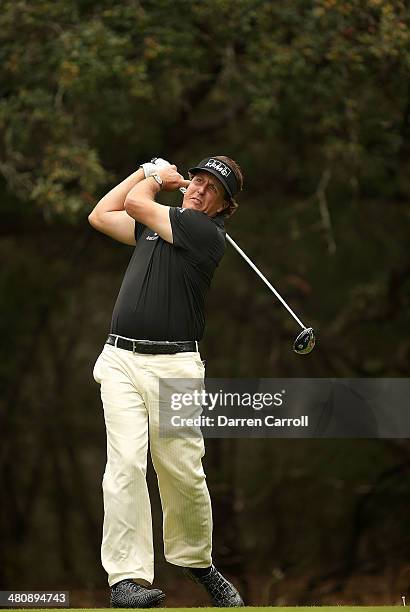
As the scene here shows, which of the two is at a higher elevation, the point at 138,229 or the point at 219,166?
the point at 219,166

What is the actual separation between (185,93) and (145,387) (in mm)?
6028

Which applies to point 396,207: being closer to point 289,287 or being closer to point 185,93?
point 289,287

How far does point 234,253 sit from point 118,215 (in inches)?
250

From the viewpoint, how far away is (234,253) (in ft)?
40.9

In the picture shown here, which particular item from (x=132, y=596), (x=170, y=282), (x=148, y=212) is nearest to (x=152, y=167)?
(x=148, y=212)

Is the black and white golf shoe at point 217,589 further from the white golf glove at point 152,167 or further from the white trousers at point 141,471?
the white golf glove at point 152,167

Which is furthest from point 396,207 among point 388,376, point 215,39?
point 215,39

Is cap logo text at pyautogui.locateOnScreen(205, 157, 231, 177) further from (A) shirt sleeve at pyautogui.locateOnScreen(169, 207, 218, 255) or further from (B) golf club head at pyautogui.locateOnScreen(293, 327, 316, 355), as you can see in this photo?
(B) golf club head at pyautogui.locateOnScreen(293, 327, 316, 355)

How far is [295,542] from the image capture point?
14430 mm

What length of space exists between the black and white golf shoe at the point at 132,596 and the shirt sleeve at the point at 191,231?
1478 mm

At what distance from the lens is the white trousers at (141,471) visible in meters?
5.73

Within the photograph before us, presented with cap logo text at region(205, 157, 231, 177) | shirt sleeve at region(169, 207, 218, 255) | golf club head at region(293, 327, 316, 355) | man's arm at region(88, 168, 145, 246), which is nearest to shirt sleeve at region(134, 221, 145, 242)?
man's arm at region(88, 168, 145, 246)

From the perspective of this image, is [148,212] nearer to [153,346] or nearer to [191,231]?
[191,231]

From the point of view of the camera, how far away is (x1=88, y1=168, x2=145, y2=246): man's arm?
20.1 feet
